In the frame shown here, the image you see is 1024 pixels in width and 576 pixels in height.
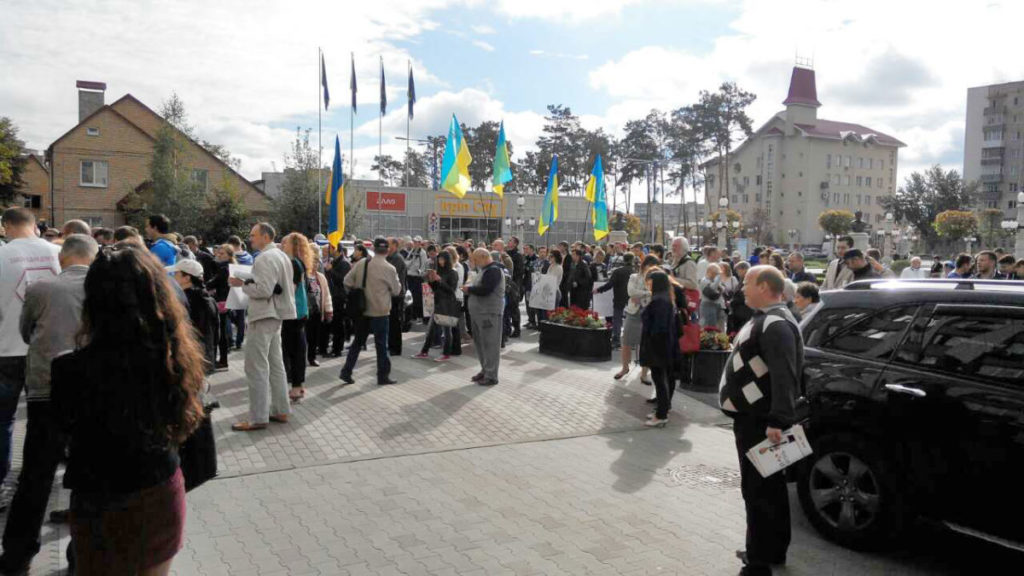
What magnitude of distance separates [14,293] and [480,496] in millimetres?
3635

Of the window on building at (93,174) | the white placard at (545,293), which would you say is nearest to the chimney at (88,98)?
the window on building at (93,174)

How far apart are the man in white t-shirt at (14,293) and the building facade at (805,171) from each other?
90.0 metres

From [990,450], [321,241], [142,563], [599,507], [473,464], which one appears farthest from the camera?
[321,241]

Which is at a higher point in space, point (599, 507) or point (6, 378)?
point (6, 378)

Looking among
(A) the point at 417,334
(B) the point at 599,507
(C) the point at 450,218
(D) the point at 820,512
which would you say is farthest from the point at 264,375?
(C) the point at 450,218

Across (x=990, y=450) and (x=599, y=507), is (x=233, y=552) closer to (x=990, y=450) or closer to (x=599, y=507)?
(x=599, y=507)

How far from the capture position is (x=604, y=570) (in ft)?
15.0

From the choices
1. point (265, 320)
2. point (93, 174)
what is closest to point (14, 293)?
point (265, 320)

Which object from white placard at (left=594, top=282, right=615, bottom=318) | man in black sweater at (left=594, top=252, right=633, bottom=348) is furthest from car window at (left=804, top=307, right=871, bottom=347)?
white placard at (left=594, top=282, right=615, bottom=318)

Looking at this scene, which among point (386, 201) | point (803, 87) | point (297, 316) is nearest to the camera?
point (297, 316)

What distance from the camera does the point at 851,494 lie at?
4.89m

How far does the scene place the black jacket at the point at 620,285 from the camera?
13.4 m

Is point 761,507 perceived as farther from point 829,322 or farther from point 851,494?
point 829,322

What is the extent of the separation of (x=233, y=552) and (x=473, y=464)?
241 cm
